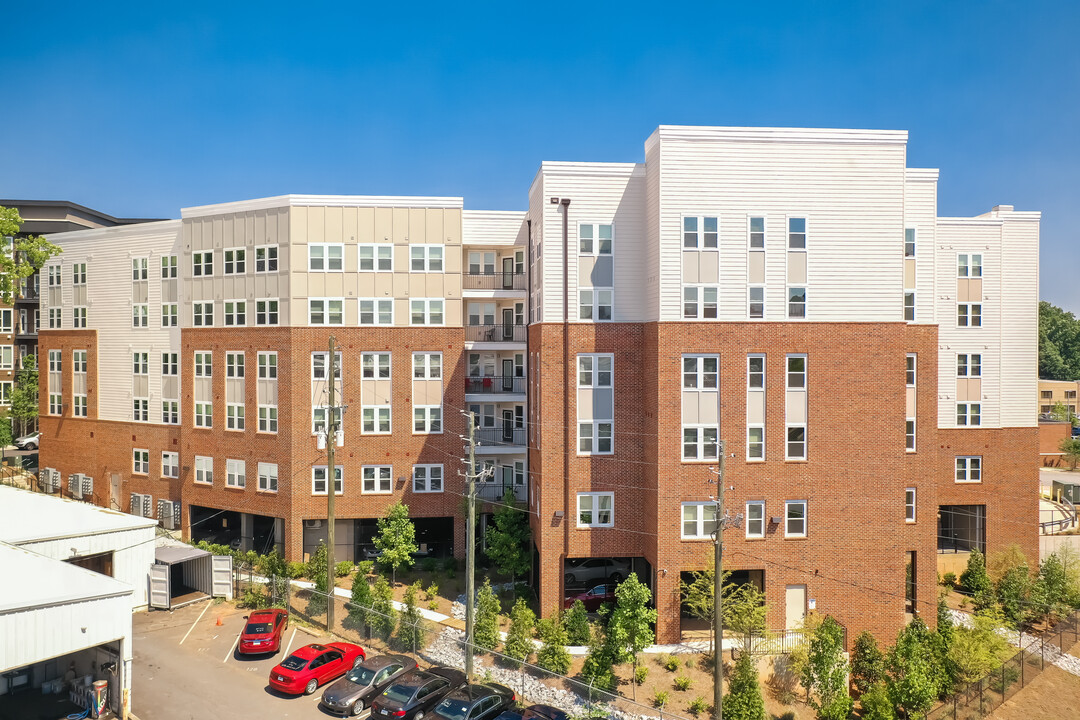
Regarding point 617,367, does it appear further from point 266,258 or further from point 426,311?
point 266,258

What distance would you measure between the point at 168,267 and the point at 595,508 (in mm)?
27920

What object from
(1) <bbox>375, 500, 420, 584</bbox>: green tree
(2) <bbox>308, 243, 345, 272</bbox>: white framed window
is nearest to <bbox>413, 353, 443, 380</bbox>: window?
(2) <bbox>308, 243, 345, 272</bbox>: white framed window

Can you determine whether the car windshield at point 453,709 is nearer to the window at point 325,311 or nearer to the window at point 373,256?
the window at point 325,311

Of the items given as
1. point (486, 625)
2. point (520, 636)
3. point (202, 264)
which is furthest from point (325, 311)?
point (520, 636)

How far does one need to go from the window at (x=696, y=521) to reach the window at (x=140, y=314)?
3247 cm

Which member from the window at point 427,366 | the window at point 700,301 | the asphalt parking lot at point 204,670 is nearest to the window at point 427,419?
the window at point 427,366

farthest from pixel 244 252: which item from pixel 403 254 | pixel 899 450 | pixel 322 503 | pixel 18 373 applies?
pixel 18 373

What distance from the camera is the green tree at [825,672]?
24.0 metres

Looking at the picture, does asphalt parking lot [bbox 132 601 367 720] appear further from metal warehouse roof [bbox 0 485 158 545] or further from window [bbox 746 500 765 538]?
window [bbox 746 500 765 538]

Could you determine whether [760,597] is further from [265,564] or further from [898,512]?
[265,564]

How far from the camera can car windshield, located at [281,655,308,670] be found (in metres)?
22.8

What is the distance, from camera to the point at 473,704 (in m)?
20.5

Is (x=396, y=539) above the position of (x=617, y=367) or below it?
below

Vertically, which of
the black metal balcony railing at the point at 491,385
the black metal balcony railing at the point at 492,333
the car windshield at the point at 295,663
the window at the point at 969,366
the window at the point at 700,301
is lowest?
the car windshield at the point at 295,663
